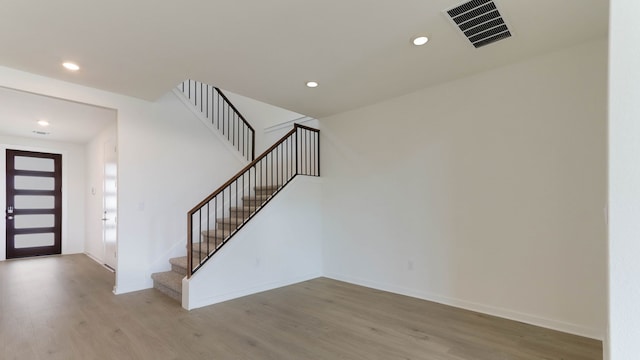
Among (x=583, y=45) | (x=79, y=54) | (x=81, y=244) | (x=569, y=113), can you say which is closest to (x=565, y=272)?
(x=569, y=113)

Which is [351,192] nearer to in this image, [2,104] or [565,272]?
[565,272]

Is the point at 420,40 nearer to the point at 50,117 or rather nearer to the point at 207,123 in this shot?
the point at 207,123

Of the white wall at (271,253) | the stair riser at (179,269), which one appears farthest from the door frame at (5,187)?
the white wall at (271,253)

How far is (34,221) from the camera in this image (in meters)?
6.84

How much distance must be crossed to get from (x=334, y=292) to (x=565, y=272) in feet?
8.65

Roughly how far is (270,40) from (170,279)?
336 centimetres

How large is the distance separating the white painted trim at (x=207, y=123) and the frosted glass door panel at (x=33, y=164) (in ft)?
15.6

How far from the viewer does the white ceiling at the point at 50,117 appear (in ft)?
14.4

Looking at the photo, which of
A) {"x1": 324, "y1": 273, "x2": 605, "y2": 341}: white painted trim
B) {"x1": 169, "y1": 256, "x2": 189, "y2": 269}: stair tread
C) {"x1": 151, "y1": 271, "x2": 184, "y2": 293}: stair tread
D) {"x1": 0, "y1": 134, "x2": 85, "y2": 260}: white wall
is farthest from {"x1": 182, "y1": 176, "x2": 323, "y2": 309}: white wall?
{"x1": 0, "y1": 134, "x2": 85, "y2": 260}: white wall

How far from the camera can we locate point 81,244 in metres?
7.39

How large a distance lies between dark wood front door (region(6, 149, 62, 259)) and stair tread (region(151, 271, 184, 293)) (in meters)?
4.75

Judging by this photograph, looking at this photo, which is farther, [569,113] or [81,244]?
[81,244]

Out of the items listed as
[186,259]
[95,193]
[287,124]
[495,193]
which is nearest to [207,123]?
[287,124]

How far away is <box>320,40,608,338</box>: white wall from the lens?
→ 9.28 ft
